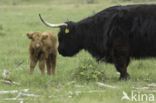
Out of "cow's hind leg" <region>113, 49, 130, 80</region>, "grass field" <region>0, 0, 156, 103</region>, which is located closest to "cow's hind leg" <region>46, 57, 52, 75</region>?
"grass field" <region>0, 0, 156, 103</region>

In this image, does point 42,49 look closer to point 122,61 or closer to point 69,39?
point 69,39

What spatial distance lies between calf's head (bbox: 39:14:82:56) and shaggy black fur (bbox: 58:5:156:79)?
0.20ft

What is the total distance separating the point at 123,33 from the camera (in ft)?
40.7

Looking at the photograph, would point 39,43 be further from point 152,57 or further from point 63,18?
point 63,18

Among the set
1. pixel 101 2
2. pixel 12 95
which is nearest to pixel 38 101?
pixel 12 95

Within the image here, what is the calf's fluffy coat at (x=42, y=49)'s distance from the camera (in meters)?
12.9

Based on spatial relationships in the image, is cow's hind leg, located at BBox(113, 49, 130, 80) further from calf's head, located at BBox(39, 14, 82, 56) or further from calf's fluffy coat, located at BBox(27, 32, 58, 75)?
calf's fluffy coat, located at BBox(27, 32, 58, 75)

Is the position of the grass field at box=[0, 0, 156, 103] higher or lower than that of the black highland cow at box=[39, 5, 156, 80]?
lower

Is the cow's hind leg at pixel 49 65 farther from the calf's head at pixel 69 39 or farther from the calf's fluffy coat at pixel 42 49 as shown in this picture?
the calf's head at pixel 69 39

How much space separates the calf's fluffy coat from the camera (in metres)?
12.9

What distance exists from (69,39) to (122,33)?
1508 millimetres

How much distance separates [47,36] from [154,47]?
2.46 metres

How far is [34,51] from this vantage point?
12898 mm

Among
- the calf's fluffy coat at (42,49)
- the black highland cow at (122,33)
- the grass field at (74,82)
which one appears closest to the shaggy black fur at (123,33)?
the black highland cow at (122,33)
